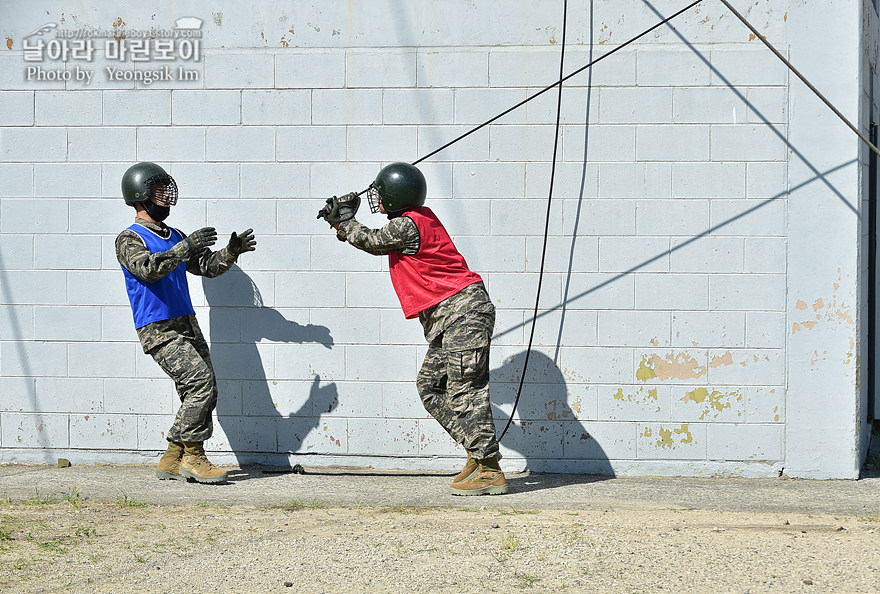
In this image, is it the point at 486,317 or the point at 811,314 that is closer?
the point at 486,317

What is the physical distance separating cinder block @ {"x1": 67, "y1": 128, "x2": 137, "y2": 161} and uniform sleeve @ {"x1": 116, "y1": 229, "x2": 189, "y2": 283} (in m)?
0.91

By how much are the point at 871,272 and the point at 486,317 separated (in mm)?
3526

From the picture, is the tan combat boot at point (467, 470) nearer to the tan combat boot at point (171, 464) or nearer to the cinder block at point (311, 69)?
the tan combat boot at point (171, 464)

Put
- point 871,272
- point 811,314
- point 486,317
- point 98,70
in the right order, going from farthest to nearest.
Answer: point 871,272
point 98,70
point 811,314
point 486,317

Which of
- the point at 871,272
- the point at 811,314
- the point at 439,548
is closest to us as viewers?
the point at 439,548

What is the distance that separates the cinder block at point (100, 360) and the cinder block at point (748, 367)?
408 centimetres

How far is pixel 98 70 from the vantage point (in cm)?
710

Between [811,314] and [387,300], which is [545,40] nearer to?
[387,300]

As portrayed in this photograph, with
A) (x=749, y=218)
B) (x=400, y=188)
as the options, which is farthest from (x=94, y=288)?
(x=749, y=218)

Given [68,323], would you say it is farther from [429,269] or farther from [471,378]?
[471,378]

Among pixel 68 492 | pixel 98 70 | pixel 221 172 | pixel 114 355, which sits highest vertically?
pixel 98 70

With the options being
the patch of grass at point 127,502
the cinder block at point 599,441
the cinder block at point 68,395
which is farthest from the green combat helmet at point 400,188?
the cinder block at point 68,395

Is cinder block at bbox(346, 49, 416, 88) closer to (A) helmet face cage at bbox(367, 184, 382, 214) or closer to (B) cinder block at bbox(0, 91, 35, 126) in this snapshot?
(A) helmet face cage at bbox(367, 184, 382, 214)

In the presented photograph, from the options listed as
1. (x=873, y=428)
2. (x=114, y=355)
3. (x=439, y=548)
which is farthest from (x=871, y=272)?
(x=114, y=355)
